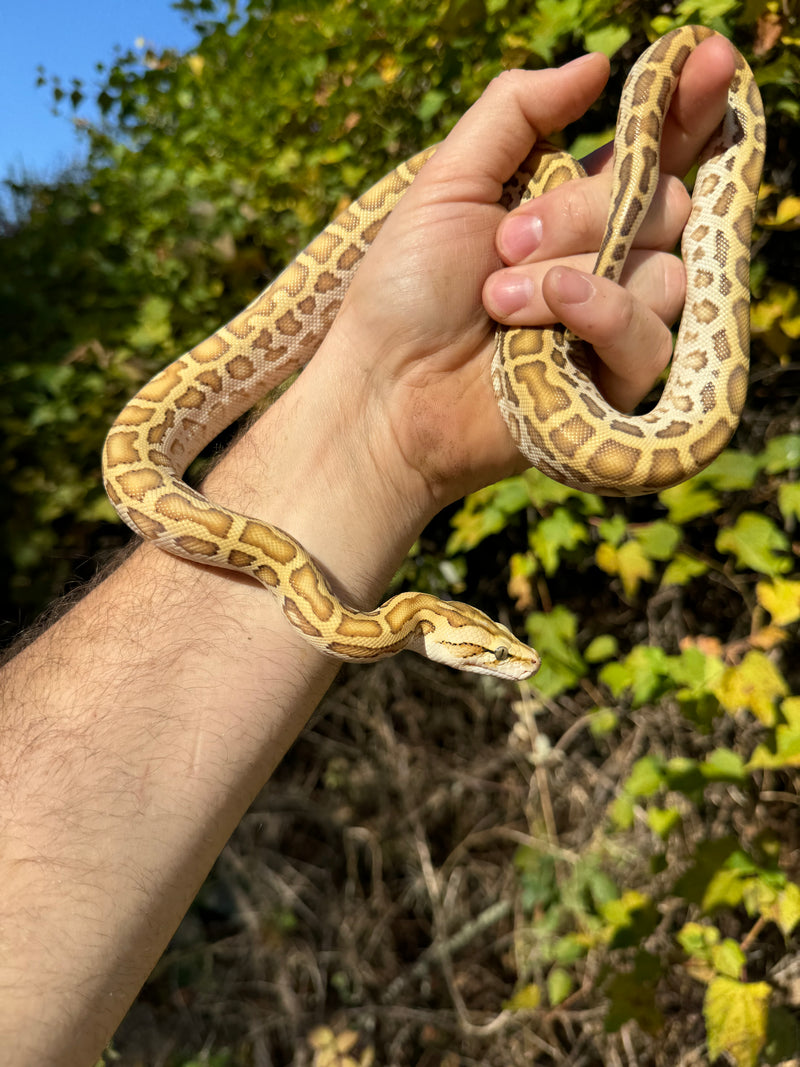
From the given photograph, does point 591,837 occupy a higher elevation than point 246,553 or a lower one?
lower

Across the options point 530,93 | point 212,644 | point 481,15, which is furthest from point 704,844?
point 481,15

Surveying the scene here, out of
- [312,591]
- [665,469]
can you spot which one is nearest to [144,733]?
[312,591]

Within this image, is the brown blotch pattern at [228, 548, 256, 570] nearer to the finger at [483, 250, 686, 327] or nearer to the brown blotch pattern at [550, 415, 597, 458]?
the brown blotch pattern at [550, 415, 597, 458]

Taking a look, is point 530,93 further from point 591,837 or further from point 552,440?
point 591,837

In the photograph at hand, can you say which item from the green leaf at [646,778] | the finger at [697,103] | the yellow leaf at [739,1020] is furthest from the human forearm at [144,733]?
the yellow leaf at [739,1020]

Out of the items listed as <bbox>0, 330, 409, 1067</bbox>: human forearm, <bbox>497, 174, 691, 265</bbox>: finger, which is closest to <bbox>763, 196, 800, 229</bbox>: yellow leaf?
<bbox>497, 174, 691, 265</bbox>: finger
